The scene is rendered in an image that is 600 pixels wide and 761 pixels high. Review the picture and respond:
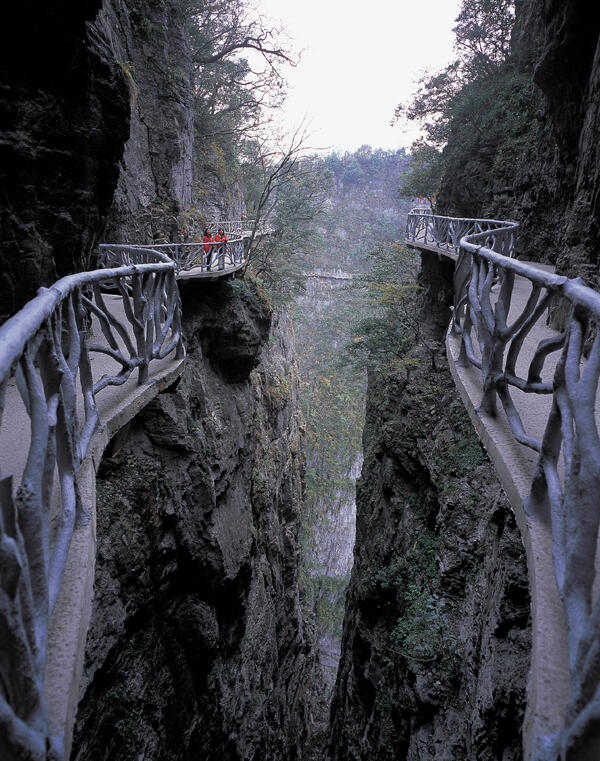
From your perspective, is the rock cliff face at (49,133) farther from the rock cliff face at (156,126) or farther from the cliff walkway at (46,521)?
the rock cliff face at (156,126)

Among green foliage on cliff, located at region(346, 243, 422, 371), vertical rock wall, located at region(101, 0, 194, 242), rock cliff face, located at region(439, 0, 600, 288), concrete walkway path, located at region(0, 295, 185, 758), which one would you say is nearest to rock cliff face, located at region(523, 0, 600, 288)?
rock cliff face, located at region(439, 0, 600, 288)

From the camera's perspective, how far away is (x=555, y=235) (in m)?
9.55

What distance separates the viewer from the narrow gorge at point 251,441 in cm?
409

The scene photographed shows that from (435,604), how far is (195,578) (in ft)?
12.8

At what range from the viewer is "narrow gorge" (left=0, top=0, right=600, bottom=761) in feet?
13.4

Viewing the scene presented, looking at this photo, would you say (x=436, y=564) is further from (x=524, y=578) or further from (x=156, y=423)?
(x=156, y=423)

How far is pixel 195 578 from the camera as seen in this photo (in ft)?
24.8

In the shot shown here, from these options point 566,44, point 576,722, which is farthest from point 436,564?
point 566,44

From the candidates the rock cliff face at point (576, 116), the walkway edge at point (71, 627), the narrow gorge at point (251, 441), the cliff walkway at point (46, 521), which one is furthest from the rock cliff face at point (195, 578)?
the rock cliff face at point (576, 116)

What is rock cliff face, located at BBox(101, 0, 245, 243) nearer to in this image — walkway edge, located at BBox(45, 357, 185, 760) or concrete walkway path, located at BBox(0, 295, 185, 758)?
concrete walkway path, located at BBox(0, 295, 185, 758)

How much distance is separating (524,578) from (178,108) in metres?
15.9

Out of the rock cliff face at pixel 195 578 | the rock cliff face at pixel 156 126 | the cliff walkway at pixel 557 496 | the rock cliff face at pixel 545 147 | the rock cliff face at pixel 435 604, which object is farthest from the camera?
the rock cliff face at pixel 156 126

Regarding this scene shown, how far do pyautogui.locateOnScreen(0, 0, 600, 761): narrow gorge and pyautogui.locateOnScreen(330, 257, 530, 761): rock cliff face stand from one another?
0.14 ft

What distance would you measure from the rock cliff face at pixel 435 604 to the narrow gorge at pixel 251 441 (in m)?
0.04
